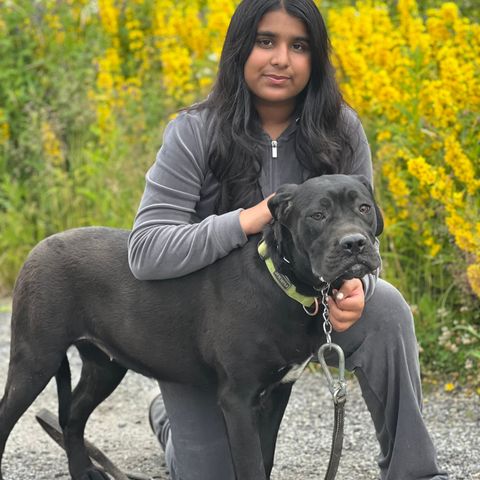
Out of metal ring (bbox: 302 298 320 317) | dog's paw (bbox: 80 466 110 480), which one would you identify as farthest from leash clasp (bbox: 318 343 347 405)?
dog's paw (bbox: 80 466 110 480)

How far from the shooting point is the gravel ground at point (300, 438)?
3881 mm

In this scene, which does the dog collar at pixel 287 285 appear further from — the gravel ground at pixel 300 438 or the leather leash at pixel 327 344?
the gravel ground at pixel 300 438

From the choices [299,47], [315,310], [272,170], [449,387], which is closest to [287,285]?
[315,310]

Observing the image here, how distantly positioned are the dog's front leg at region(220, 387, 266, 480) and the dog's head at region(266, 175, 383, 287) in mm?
412

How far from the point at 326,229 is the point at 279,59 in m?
0.73

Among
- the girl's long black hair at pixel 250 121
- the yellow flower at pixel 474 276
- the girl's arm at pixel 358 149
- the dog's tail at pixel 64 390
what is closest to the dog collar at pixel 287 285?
the girl's long black hair at pixel 250 121

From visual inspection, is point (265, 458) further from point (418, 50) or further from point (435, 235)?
point (418, 50)

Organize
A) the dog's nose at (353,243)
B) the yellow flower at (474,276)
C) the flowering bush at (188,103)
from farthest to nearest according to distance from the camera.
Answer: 1. the flowering bush at (188,103)
2. the yellow flower at (474,276)
3. the dog's nose at (353,243)

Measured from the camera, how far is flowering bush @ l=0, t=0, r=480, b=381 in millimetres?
4785

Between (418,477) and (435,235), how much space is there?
73.1 inches

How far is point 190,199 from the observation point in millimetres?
3373

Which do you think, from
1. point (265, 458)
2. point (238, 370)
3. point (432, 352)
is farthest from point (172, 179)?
point (432, 352)

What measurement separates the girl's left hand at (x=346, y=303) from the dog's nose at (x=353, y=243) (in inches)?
13.2

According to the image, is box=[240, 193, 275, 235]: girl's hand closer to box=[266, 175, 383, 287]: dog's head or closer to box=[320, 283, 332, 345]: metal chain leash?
box=[266, 175, 383, 287]: dog's head
